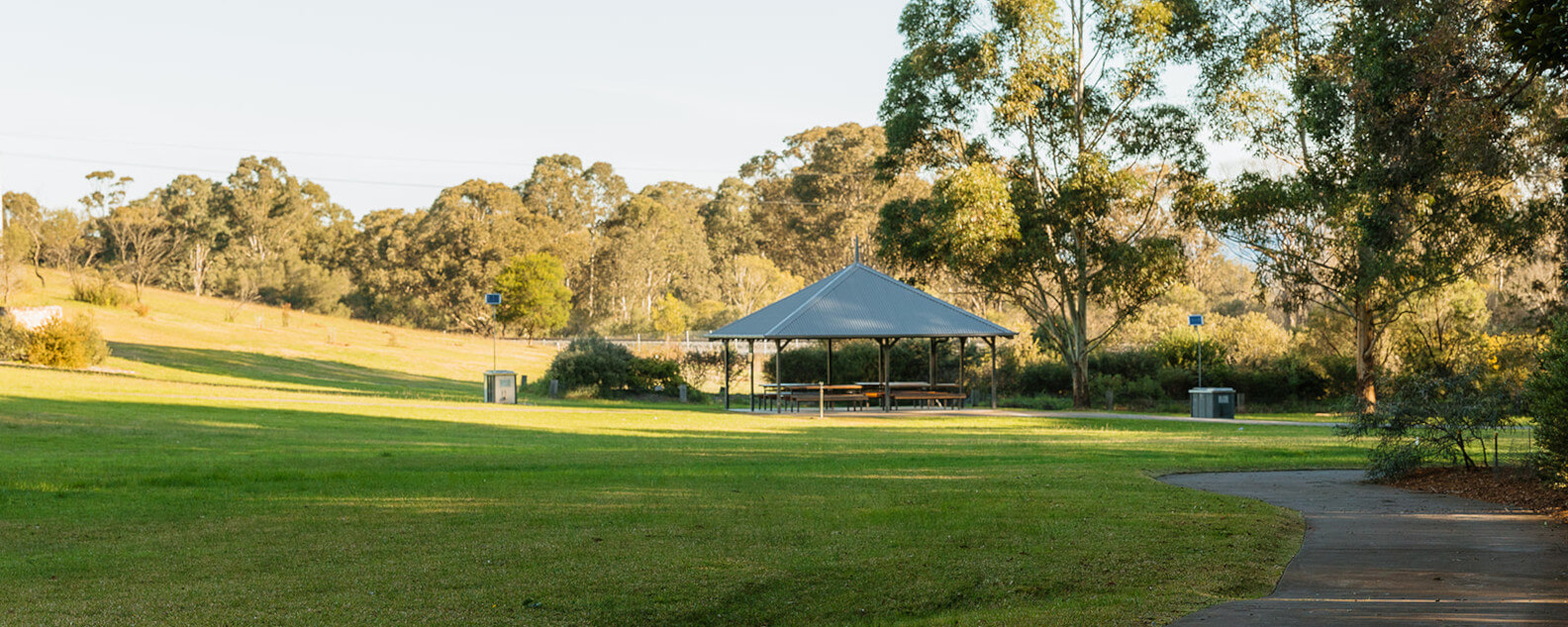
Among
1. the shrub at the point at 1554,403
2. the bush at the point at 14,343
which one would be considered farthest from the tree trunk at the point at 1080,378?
the bush at the point at 14,343

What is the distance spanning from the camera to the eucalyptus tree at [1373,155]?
13.7 meters

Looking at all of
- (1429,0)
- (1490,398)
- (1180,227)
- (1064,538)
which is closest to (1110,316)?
(1180,227)

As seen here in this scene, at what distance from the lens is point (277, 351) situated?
44.4 m

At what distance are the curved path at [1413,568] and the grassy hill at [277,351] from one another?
25757 millimetres

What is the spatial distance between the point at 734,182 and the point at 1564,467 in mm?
80210

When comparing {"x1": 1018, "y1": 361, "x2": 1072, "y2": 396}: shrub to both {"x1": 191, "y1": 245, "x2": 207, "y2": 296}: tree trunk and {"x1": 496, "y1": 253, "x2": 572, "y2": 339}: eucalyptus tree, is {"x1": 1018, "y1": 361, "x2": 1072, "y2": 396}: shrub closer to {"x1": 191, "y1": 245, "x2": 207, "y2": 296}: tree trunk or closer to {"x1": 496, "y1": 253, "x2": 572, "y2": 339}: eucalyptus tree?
{"x1": 496, "y1": 253, "x2": 572, "y2": 339}: eucalyptus tree

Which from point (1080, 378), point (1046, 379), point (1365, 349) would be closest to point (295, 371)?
point (1046, 379)

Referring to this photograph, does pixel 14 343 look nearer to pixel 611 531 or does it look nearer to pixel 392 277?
pixel 611 531

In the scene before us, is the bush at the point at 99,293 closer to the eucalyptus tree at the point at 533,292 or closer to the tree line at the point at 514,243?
the tree line at the point at 514,243

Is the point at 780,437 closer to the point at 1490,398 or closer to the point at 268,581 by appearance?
the point at 1490,398

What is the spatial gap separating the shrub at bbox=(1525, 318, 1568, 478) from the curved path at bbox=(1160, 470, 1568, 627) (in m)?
0.62

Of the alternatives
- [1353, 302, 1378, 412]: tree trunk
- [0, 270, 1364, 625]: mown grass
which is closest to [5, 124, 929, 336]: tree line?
[1353, 302, 1378, 412]: tree trunk

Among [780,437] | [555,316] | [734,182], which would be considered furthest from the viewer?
[734,182]

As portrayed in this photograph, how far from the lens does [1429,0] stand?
16078 millimetres
